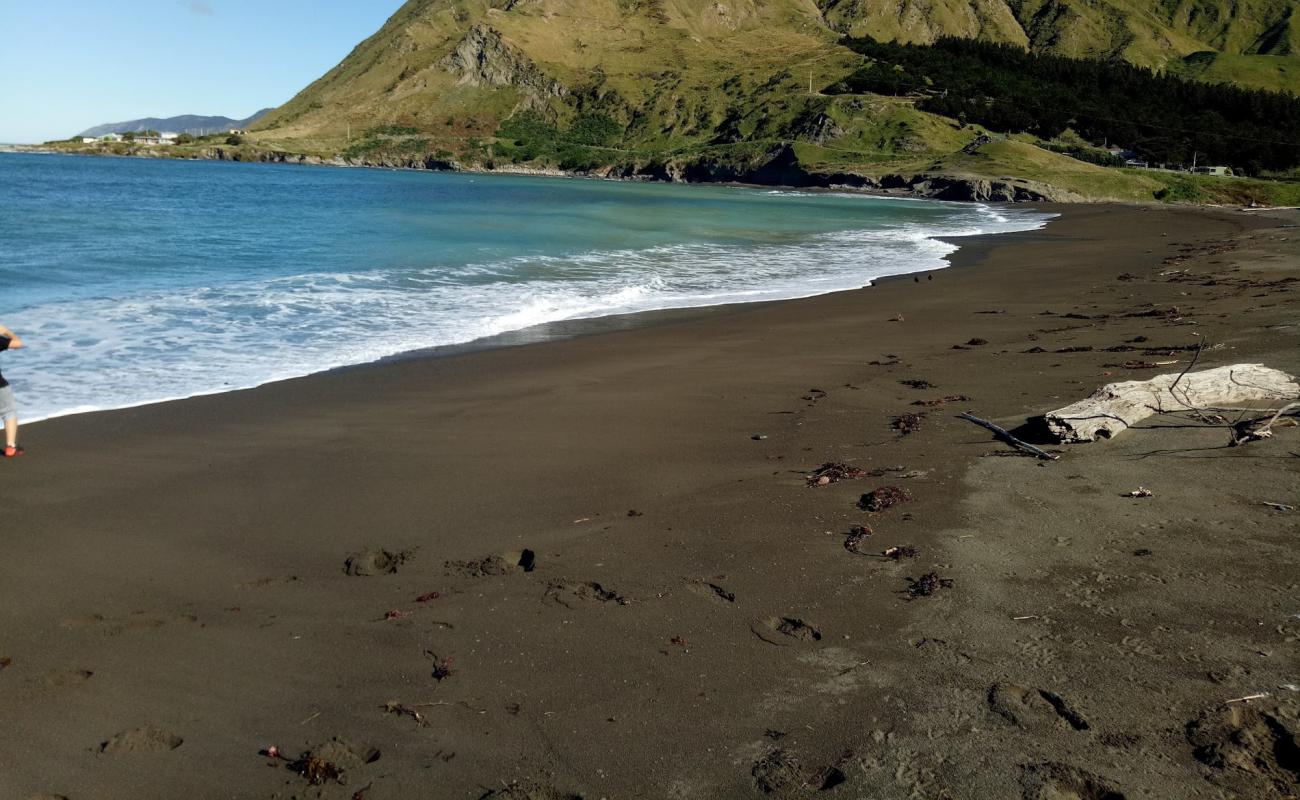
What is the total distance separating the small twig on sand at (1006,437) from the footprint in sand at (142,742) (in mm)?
5775

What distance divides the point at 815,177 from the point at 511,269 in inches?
3255

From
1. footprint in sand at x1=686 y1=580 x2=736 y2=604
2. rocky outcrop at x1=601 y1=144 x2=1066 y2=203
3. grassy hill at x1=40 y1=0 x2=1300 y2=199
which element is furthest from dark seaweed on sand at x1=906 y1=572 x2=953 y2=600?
grassy hill at x1=40 y1=0 x2=1300 y2=199

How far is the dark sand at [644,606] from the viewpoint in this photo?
342cm

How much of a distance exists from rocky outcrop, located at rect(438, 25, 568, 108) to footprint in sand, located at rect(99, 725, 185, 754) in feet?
546

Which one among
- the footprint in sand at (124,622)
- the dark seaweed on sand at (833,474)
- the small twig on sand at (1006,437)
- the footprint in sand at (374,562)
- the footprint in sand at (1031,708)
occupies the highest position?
the small twig on sand at (1006,437)

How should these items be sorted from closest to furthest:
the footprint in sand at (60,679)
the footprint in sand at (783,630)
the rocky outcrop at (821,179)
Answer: the footprint in sand at (60,679)
the footprint in sand at (783,630)
the rocky outcrop at (821,179)

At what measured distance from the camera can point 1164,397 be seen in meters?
6.93

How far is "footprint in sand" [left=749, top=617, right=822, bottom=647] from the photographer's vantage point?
14.0 feet

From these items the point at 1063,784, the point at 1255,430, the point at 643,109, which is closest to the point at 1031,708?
the point at 1063,784

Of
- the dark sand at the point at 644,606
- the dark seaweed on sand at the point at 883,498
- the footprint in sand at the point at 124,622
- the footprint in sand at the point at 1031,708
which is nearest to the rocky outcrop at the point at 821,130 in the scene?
the dark sand at the point at 644,606

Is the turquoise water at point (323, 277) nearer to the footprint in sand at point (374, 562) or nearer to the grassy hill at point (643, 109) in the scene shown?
the footprint in sand at point (374, 562)

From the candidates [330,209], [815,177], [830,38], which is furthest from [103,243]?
[830,38]

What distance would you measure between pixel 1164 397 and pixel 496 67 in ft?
575

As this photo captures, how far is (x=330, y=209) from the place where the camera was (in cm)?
4106
